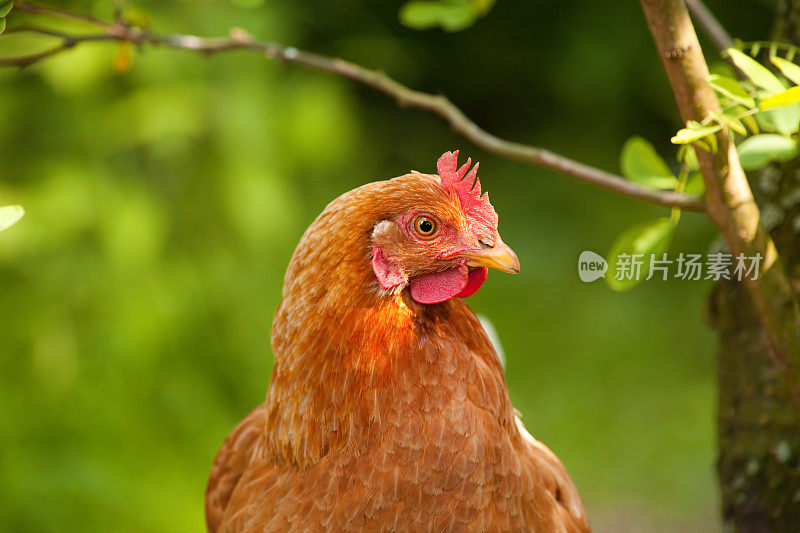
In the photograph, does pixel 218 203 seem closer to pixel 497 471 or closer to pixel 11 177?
pixel 11 177

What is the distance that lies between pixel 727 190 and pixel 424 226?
474 mm

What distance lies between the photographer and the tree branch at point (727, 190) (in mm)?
1085

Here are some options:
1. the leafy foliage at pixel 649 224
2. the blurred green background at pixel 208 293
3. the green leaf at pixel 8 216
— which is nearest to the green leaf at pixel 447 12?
the leafy foliage at pixel 649 224

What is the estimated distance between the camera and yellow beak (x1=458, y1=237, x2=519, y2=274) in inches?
41.9

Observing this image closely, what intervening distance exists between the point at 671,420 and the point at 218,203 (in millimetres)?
2016

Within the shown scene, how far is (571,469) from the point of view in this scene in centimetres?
294

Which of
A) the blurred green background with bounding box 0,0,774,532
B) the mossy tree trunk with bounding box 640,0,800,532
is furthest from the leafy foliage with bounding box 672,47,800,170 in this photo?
the blurred green background with bounding box 0,0,774,532

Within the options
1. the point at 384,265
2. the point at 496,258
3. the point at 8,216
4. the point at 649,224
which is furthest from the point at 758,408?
the point at 8,216

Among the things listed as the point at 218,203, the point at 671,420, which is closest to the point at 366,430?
the point at 218,203

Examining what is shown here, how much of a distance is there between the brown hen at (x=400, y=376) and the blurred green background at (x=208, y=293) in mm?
1618

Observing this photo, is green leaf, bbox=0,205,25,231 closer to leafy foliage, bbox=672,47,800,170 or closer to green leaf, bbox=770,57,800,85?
leafy foliage, bbox=672,47,800,170

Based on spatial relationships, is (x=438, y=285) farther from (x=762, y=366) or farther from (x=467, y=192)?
(x=762, y=366)

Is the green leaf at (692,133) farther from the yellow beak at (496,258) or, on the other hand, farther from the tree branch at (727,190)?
the yellow beak at (496,258)

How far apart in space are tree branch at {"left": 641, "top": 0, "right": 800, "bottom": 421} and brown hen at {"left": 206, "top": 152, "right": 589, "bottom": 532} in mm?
331
